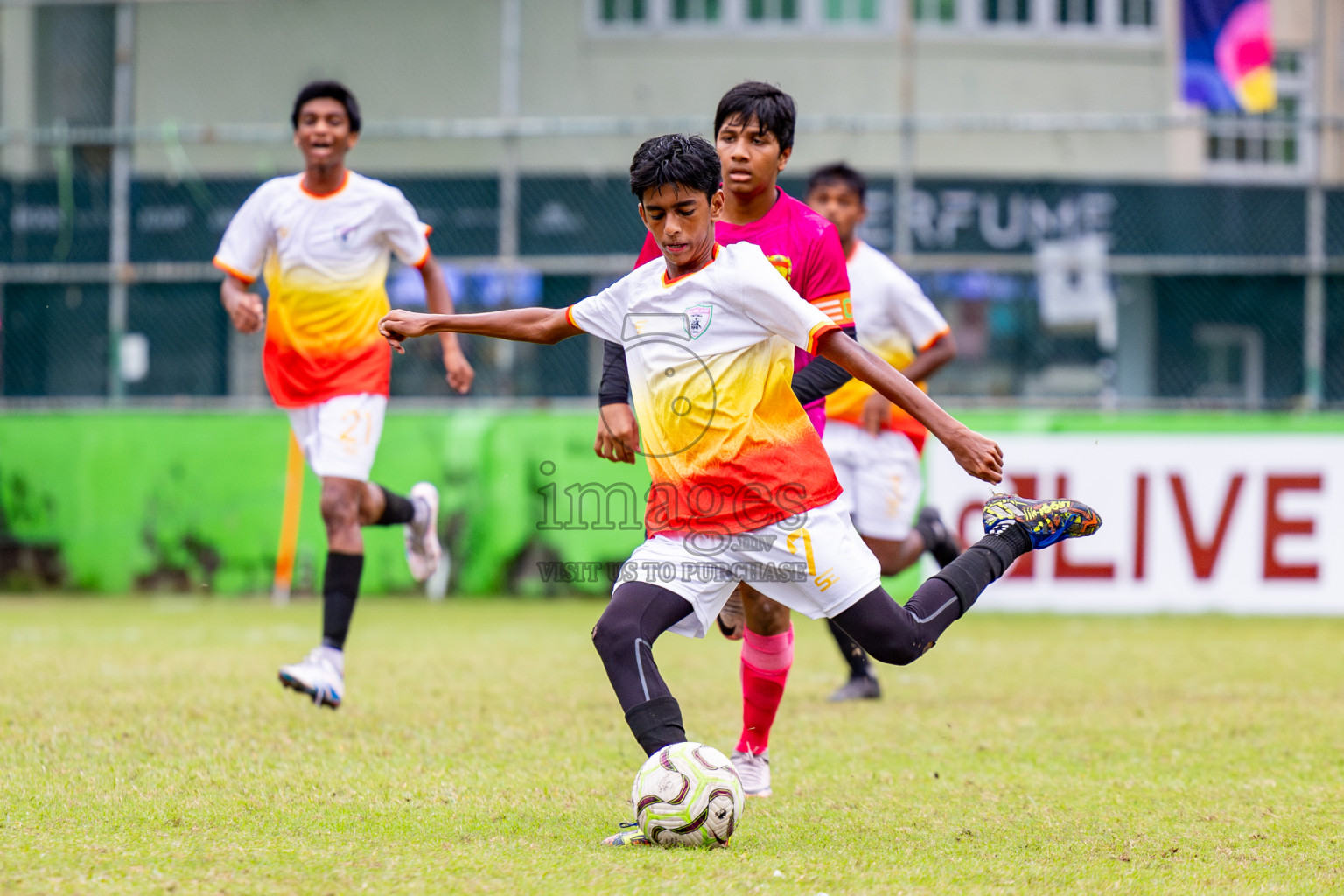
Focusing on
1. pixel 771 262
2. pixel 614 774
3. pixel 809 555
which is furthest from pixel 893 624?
pixel 614 774

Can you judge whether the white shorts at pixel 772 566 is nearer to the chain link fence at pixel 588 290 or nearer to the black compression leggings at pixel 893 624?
the black compression leggings at pixel 893 624

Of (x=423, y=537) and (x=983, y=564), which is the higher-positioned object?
(x=983, y=564)

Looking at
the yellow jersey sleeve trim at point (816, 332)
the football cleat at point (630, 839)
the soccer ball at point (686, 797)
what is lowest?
the football cleat at point (630, 839)

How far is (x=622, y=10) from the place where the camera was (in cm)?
1445

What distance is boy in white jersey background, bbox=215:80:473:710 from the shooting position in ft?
18.9

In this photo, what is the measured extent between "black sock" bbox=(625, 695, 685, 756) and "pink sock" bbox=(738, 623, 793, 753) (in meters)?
0.75

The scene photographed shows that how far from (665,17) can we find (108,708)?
A: 10.9 meters

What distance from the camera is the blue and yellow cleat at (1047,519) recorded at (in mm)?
3998

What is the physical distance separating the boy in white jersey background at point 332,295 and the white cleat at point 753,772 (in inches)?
80.4

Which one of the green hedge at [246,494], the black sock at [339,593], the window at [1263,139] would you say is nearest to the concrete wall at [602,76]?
the window at [1263,139]

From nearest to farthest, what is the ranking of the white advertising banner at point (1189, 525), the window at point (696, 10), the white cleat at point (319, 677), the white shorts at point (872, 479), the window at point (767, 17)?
the white cleat at point (319, 677) → the white shorts at point (872, 479) → the white advertising banner at point (1189, 525) → the window at point (767, 17) → the window at point (696, 10)

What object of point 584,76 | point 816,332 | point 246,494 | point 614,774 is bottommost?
point 614,774

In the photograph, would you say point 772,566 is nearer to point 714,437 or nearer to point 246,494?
point 714,437

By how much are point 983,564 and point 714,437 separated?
0.83 m
